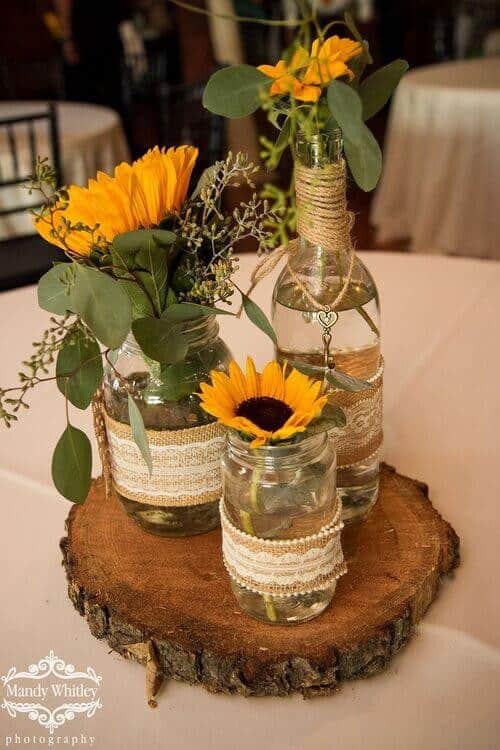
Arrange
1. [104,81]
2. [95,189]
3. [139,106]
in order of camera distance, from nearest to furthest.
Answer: [95,189] < [139,106] < [104,81]

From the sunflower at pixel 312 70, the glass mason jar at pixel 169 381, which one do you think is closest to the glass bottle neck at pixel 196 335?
the glass mason jar at pixel 169 381

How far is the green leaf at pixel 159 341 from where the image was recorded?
0.62m

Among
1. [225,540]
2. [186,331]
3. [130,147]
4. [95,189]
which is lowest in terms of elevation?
[130,147]

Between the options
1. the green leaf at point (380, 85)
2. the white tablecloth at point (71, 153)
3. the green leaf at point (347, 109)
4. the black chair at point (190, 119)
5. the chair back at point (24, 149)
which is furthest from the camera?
the black chair at point (190, 119)

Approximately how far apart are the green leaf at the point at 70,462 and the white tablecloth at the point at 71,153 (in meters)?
1.87

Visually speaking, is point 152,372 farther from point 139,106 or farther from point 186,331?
point 139,106

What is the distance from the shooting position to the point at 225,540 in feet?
2.19

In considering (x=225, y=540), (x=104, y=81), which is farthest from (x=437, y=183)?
(x=104, y=81)

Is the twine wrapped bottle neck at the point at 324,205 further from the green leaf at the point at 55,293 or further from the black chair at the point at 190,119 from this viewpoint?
the black chair at the point at 190,119

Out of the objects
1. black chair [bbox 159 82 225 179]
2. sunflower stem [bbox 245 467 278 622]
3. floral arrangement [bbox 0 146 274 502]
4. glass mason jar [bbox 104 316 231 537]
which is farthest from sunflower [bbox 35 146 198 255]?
black chair [bbox 159 82 225 179]

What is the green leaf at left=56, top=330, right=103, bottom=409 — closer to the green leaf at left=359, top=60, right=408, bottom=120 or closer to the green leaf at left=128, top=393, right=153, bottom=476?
the green leaf at left=128, top=393, right=153, bottom=476

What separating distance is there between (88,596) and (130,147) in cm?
413

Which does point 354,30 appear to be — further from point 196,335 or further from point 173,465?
point 173,465

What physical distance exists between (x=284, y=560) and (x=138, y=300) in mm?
229
